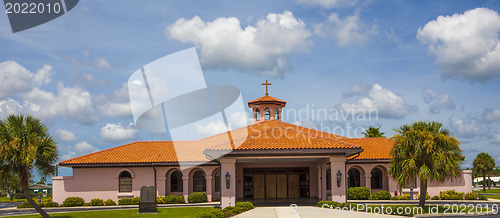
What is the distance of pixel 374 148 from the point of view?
3816 centimetres

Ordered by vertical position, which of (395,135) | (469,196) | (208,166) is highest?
(395,135)

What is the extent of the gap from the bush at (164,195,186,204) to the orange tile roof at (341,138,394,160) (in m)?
14.3

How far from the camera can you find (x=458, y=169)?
2288cm

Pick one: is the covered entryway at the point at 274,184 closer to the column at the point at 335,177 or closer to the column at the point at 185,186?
the column at the point at 185,186

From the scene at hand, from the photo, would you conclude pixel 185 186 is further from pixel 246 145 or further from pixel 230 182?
pixel 246 145

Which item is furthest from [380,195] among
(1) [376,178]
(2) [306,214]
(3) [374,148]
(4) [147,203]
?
(4) [147,203]

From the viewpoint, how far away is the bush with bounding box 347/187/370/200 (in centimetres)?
3413

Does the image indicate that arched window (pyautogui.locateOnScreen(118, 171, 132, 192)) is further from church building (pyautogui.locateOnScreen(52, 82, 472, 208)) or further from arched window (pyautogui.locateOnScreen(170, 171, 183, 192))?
arched window (pyautogui.locateOnScreen(170, 171, 183, 192))

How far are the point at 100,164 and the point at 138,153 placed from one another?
3.49 m

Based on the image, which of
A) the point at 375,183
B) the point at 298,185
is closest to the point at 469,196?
the point at 375,183

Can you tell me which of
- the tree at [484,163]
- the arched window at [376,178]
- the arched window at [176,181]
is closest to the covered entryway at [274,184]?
the arched window at [176,181]

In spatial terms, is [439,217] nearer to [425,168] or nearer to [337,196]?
[425,168]

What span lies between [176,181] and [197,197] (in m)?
2.78

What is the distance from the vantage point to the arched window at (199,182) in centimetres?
3591
